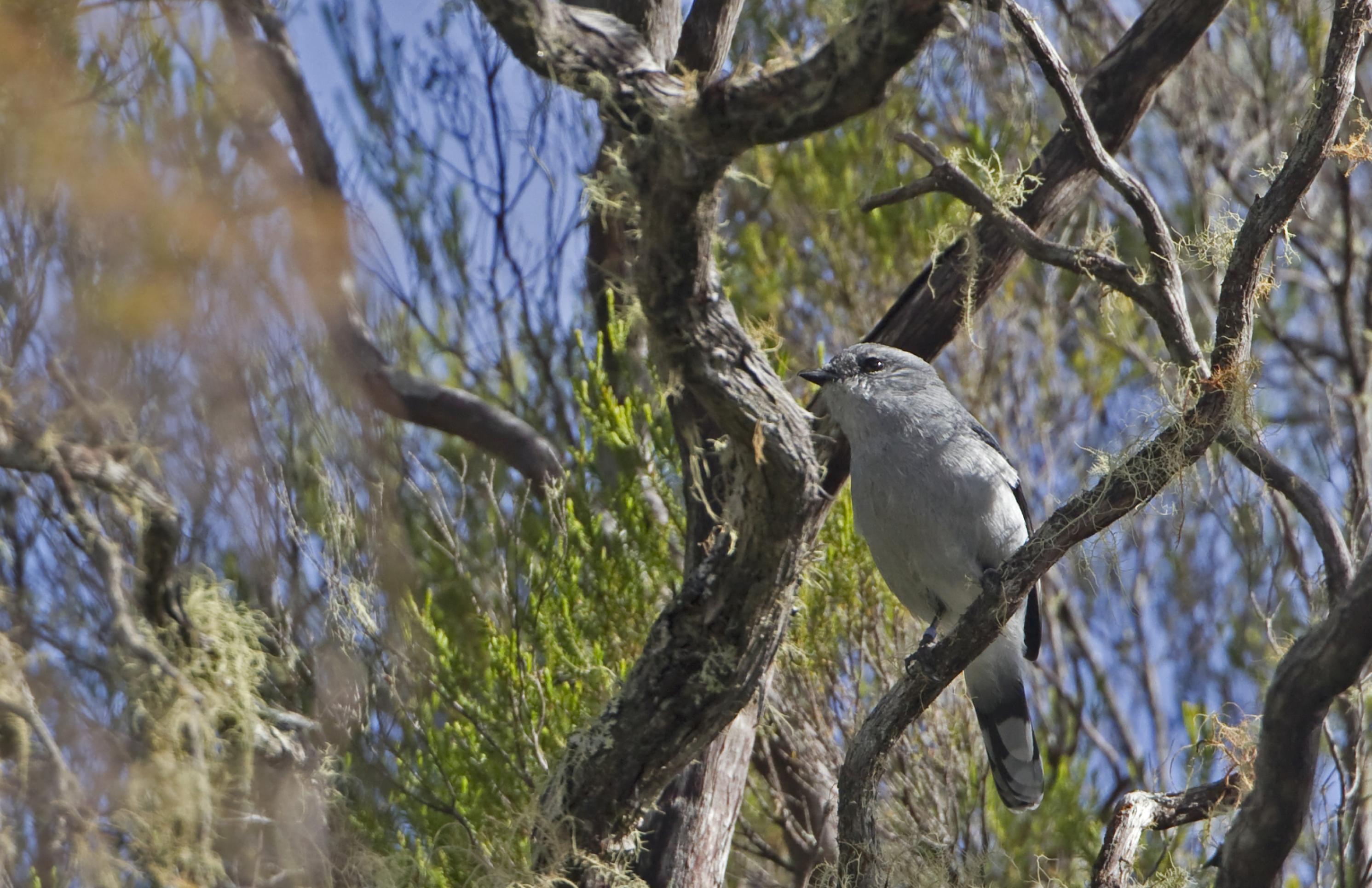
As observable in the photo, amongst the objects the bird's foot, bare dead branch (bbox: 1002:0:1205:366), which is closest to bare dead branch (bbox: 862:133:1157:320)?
bare dead branch (bbox: 1002:0:1205:366)

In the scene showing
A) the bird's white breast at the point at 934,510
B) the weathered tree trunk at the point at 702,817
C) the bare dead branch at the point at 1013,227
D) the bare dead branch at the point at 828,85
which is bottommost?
the weathered tree trunk at the point at 702,817

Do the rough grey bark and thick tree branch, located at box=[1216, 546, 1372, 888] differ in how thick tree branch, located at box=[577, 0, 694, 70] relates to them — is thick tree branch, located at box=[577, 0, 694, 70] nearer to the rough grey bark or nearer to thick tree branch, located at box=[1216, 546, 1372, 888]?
the rough grey bark

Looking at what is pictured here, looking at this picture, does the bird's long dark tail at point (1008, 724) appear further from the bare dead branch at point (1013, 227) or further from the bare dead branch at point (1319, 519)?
the bare dead branch at point (1013, 227)

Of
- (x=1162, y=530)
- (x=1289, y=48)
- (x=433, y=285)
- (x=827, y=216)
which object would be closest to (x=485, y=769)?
(x=433, y=285)

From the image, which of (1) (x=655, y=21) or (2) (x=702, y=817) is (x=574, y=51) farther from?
(2) (x=702, y=817)

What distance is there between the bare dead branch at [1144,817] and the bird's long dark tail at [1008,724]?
565 millimetres

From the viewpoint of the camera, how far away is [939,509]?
10.8 feet

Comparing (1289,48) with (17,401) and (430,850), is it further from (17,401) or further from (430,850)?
(17,401)

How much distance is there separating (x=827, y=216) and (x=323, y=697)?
3.52 m

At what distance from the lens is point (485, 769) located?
392 centimetres

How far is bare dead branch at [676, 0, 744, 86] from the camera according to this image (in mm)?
3656

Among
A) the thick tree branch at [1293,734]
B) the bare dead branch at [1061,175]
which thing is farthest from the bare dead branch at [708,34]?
the thick tree branch at [1293,734]

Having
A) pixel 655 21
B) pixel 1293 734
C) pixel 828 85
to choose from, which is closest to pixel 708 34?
pixel 655 21

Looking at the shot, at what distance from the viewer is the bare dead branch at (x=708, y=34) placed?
3.66 metres
